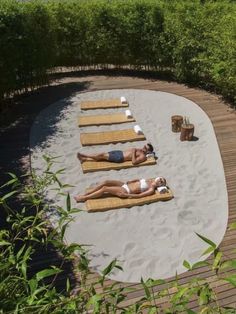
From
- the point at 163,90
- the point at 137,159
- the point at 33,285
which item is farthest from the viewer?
the point at 163,90

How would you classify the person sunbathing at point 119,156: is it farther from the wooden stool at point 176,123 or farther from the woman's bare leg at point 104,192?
the wooden stool at point 176,123

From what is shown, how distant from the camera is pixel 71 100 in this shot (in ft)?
38.3

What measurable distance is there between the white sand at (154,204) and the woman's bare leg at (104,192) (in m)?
0.15

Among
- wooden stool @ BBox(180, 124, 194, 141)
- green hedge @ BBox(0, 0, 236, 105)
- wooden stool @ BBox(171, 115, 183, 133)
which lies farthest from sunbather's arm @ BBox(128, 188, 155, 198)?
green hedge @ BBox(0, 0, 236, 105)

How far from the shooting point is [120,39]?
13727 millimetres

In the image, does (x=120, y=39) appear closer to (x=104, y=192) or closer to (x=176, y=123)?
(x=176, y=123)

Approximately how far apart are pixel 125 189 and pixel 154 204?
1.99 feet

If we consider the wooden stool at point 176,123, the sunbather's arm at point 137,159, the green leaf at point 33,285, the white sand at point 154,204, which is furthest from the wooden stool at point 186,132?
the green leaf at point 33,285

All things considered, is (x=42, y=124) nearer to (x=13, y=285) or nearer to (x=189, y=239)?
(x=189, y=239)

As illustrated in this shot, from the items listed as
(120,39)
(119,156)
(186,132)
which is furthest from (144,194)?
(120,39)

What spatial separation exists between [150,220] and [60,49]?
9.23 meters

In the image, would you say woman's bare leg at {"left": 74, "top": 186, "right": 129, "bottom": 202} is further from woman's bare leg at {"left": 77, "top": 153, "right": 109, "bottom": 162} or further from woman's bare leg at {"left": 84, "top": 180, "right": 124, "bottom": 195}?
woman's bare leg at {"left": 77, "top": 153, "right": 109, "bottom": 162}

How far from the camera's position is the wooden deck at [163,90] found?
5121 mm

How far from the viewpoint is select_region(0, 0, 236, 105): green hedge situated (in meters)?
10.9
